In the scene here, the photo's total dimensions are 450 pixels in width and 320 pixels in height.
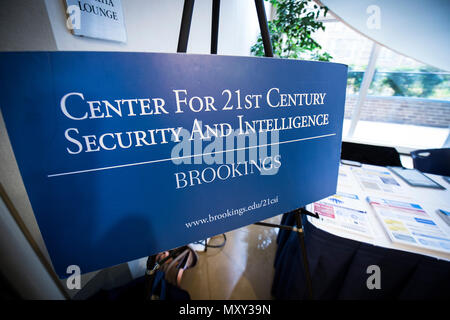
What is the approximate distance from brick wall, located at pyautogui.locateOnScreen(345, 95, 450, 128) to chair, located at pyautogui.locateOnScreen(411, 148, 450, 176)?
264cm

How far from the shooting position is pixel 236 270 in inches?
56.2

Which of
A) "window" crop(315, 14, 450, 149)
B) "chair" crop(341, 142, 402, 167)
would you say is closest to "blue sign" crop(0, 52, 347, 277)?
"chair" crop(341, 142, 402, 167)

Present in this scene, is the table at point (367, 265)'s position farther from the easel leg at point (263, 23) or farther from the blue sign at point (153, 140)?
the easel leg at point (263, 23)

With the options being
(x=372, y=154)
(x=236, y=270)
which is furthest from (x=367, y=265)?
(x=372, y=154)

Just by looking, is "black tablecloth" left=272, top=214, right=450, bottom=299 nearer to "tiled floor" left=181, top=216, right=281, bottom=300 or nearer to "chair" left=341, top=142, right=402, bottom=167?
"tiled floor" left=181, top=216, right=281, bottom=300

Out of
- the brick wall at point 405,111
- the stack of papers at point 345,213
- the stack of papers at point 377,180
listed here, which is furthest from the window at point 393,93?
the stack of papers at point 345,213

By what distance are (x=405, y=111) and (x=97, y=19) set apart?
6.35 m

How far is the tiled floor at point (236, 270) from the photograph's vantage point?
1.26 m

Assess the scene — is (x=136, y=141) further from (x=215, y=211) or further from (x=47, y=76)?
(x=215, y=211)

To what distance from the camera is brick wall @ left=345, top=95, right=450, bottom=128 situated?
3.90 m

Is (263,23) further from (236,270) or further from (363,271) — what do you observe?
(236,270)

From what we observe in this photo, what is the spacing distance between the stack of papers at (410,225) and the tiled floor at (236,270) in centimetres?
98

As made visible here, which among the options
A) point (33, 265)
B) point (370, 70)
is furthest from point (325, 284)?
point (370, 70)

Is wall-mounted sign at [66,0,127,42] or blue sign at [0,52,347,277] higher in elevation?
wall-mounted sign at [66,0,127,42]
